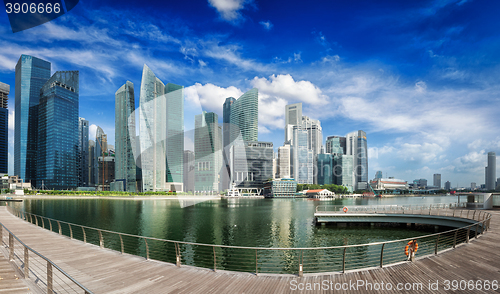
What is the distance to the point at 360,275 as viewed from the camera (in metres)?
9.31

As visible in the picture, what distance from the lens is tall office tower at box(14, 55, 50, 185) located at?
191 meters

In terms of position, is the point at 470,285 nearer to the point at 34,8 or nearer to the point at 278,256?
the point at 278,256

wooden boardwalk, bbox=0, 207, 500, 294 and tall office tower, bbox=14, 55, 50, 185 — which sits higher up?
tall office tower, bbox=14, 55, 50, 185

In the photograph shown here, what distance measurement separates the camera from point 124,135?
194m

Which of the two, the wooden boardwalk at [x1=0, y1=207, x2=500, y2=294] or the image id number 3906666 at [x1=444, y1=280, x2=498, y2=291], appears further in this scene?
the image id number 3906666 at [x1=444, y1=280, x2=498, y2=291]

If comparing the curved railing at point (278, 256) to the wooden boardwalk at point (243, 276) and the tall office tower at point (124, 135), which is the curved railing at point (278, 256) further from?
the tall office tower at point (124, 135)

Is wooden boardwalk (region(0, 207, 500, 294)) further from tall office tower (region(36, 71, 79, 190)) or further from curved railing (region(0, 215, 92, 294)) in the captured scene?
tall office tower (region(36, 71, 79, 190))

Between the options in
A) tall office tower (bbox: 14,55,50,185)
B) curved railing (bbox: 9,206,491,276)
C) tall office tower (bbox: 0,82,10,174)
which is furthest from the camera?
tall office tower (bbox: 14,55,50,185)
